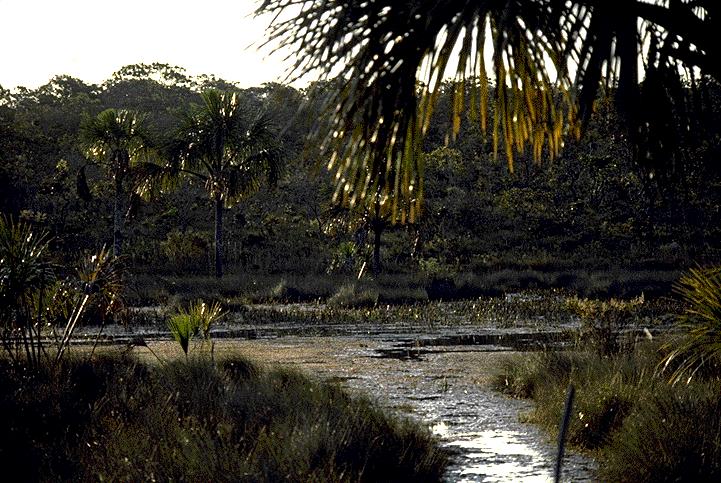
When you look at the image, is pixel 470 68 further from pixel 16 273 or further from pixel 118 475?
pixel 16 273

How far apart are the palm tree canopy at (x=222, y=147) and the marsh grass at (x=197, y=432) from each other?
25082 mm

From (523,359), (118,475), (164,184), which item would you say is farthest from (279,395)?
(164,184)

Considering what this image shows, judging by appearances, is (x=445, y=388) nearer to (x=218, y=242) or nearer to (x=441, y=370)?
(x=441, y=370)

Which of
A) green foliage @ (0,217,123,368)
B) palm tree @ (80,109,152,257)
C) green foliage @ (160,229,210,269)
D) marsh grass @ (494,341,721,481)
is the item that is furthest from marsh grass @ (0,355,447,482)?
green foliage @ (160,229,210,269)

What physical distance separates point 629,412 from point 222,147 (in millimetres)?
29082

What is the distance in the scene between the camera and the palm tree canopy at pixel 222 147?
37.9 metres

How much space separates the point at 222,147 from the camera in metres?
38.2

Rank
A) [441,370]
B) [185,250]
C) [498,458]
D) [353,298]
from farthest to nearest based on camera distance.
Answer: [185,250]
[353,298]
[441,370]
[498,458]

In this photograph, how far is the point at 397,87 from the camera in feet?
24.7

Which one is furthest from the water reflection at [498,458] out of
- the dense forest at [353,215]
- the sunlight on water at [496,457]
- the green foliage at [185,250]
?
the green foliage at [185,250]

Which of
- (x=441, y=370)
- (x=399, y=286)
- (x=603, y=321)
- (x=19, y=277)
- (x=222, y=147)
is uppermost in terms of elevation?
(x=222, y=147)

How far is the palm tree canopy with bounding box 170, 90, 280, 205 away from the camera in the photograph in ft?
124

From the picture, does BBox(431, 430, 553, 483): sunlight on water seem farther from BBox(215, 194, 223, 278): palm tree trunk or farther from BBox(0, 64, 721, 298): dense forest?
BBox(215, 194, 223, 278): palm tree trunk

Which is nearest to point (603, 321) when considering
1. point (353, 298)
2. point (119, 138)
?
point (353, 298)
